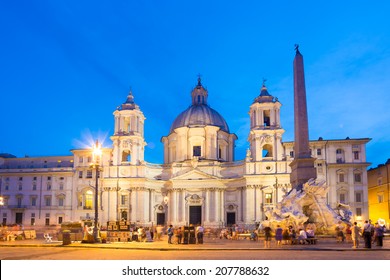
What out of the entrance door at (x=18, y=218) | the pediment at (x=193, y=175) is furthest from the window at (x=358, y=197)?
the entrance door at (x=18, y=218)

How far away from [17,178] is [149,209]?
22.3 meters

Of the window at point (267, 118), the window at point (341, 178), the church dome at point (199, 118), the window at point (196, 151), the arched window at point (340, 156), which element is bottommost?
the window at point (341, 178)

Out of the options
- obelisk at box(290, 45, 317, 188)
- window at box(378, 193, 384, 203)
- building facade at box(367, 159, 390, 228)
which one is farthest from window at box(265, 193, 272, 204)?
→ obelisk at box(290, 45, 317, 188)

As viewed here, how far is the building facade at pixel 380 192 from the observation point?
62.2 meters

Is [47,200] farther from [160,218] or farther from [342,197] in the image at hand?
[342,197]

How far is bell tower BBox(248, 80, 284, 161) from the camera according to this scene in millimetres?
60938

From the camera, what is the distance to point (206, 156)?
221 feet

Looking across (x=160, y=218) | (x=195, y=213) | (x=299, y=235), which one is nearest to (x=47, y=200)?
(x=160, y=218)

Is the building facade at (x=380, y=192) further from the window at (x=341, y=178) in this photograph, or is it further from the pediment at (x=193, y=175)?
the pediment at (x=193, y=175)

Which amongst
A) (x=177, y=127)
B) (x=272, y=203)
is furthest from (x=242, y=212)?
(x=177, y=127)

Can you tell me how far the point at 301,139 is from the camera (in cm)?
3152

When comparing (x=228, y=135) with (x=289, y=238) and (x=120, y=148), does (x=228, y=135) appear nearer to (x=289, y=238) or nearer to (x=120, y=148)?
(x=120, y=148)

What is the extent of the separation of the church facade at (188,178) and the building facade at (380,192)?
3.61m

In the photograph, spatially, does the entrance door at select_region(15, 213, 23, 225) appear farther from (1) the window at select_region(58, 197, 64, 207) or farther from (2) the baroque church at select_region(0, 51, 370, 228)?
(1) the window at select_region(58, 197, 64, 207)
